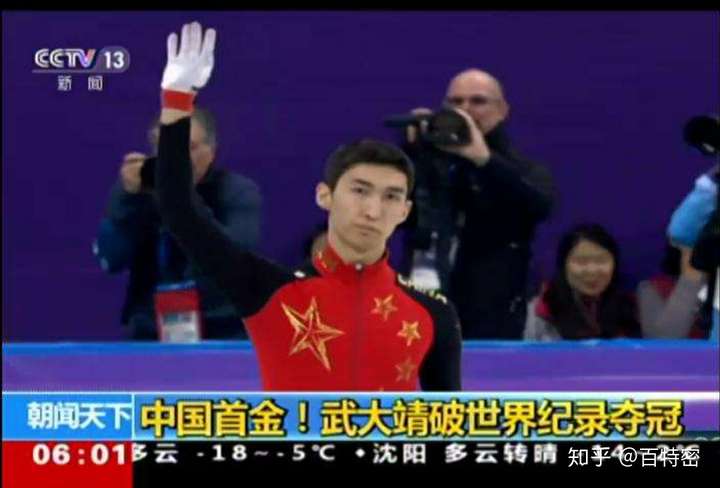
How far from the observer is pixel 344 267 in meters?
3.62

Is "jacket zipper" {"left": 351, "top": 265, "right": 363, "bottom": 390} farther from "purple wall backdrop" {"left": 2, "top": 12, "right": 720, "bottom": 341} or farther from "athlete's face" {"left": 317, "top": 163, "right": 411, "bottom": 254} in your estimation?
"purple wall backdrop" {"left": 2, "top": 12, "right": 720, "bottom": 341}

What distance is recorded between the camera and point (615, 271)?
157 inches

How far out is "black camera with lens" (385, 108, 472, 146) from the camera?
151 inches

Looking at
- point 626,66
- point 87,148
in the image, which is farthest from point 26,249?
point 626,66

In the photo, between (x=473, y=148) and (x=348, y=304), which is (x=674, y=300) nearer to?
(x=473, y=148)

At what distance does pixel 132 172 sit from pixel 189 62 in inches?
11.6

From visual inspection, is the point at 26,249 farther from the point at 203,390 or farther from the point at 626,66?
the point at 626,66

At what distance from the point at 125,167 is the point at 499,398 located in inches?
30.7

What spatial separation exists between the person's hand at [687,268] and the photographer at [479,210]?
264 mm

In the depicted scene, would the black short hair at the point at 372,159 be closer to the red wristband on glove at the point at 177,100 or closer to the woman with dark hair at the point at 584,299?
the red wristband on glove at the point at 177,100

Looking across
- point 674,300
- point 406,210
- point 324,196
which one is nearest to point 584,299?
point 674,300

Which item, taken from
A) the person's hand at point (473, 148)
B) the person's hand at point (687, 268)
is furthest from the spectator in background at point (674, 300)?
the person's hand at point (473, 148)

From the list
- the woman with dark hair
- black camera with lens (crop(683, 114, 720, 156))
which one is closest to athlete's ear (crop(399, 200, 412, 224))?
the woman with dark hair

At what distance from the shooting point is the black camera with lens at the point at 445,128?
384cm
